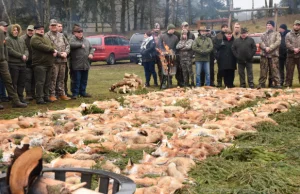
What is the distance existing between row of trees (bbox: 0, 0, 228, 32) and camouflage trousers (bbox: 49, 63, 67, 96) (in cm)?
1603

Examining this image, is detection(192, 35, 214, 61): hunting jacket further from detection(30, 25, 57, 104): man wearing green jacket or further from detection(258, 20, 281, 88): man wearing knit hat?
detection(30, 25, 57, 104): man wearing green jacket

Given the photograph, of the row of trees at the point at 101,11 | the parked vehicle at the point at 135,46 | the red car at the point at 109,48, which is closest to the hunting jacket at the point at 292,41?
the parked vehicle at the point at 135,46

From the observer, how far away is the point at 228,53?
575 inches

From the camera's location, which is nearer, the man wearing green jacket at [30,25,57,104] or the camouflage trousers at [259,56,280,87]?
the man wearing green jacket at [30,25,57,104]

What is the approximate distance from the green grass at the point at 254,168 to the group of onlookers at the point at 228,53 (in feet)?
24.7

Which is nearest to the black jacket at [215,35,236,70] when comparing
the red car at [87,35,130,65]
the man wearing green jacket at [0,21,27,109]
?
the man wearing green jacket at [0,21,27,109]

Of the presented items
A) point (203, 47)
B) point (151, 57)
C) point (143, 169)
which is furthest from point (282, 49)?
point (143, 169)

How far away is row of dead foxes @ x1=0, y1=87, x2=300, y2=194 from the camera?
16.7 ft

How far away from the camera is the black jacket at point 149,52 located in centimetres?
1512

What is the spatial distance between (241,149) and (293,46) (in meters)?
9.16

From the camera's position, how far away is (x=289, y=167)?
540cm

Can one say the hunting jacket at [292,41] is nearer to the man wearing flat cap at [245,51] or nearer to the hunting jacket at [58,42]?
the man wearing flat cap at [245,51]

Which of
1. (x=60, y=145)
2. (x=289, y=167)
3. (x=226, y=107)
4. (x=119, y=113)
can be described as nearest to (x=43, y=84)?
(x=119, y=113)

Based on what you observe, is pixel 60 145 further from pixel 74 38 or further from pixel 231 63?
pixel 231 63
